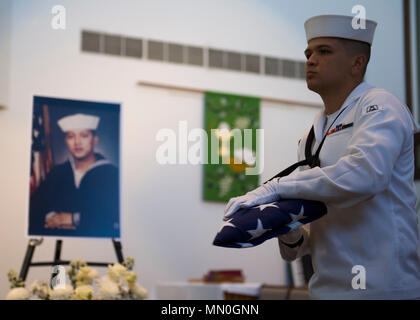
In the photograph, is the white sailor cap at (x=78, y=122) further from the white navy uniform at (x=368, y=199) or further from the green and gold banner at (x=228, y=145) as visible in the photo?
the white navy uniform at (x=368, y=199)

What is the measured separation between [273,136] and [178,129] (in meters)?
0.88

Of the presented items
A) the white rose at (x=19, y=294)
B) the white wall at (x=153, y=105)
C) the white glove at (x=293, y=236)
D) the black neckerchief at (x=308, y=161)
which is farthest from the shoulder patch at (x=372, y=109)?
the white wall at (x=153, y=105)

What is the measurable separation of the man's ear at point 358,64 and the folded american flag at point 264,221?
0.41 metres

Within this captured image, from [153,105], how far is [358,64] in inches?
150

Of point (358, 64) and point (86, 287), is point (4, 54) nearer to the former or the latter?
point (86, 287)

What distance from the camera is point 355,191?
1309 mm

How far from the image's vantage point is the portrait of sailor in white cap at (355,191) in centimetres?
133

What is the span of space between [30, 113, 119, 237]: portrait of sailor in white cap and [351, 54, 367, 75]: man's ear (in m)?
2.12

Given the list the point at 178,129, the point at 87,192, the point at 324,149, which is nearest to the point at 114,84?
the point at 178,129

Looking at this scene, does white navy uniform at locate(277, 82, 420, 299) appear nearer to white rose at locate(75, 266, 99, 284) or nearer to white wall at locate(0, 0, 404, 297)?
white rose at locate(75, 266, 99, 284)

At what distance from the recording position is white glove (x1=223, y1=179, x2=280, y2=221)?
1354mm

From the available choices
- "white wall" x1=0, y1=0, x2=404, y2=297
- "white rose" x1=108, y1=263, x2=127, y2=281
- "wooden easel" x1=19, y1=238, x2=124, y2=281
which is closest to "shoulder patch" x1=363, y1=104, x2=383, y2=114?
"white rose" x1=108, y1=263, x2=127, y2=281

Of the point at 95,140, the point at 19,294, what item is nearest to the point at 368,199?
the point at 19,294

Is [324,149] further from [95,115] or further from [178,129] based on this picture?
[178,129]
